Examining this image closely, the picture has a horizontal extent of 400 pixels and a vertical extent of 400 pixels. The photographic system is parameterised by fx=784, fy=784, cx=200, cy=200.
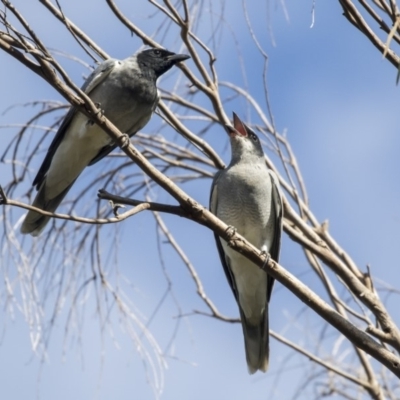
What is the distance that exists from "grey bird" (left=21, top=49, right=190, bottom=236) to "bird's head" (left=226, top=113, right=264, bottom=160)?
78cm

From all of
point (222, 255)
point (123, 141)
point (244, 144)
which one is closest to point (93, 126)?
point (244, 144)

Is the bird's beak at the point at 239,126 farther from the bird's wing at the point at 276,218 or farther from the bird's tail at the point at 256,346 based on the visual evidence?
the bird's tail at the point at 256,346

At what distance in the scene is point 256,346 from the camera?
5.52m

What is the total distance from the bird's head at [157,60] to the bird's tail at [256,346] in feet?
6.64

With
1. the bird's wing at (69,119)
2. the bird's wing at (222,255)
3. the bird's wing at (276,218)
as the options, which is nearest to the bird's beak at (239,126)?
the bird's wing at (222,255)

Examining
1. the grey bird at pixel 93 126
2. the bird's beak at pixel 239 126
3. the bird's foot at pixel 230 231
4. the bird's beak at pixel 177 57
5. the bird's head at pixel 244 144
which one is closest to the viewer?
the bird's foot at pixel 230 231

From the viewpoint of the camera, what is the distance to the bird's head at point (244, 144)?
20.1ft

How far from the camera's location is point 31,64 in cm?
350

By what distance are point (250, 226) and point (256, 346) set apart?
871 mm

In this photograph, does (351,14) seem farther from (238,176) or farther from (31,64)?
(238,176)

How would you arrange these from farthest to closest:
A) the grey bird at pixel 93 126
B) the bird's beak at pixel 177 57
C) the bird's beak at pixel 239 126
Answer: the bird's beak at pixel 239 126
the bird's beak at pixel 177 57
the grey bird at pixel 93 126

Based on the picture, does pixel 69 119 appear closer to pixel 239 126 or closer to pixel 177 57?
pixel 177 57

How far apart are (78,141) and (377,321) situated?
2581mm

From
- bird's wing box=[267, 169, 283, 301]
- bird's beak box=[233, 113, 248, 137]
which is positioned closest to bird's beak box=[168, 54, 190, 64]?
bird's beak box=[233, 113, 248, 137]
